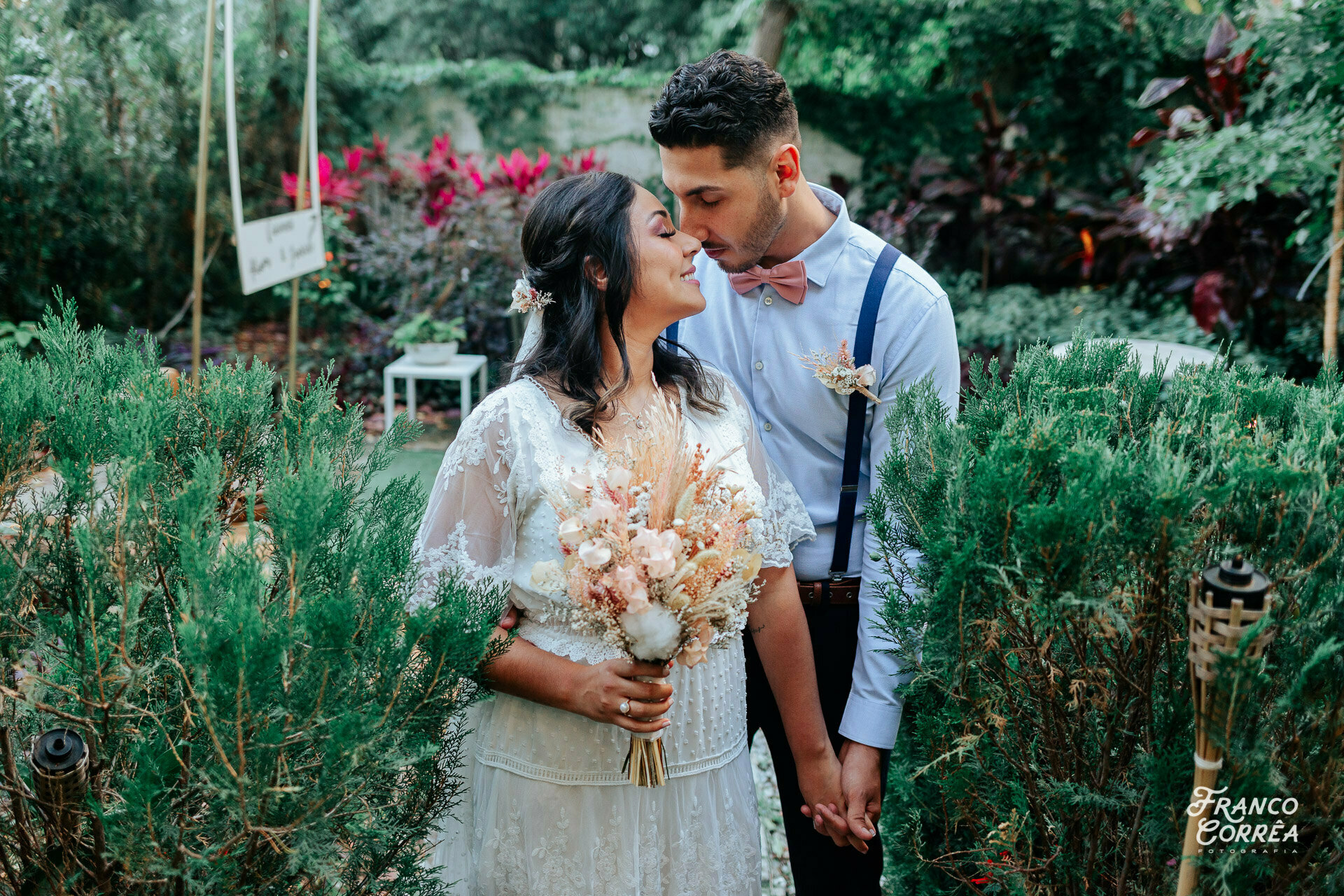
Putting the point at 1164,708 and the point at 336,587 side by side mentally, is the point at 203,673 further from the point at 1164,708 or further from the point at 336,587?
the point at 1164,708

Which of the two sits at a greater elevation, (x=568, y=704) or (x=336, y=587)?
(x=336, y=587)

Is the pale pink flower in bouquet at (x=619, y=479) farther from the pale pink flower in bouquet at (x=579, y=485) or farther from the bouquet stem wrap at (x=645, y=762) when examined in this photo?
the bouquet stem wrap at (x=645, y=762)

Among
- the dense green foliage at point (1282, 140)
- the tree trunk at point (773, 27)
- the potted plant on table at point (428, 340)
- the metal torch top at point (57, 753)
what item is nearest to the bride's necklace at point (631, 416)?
the metal torch top at point (57, 753)

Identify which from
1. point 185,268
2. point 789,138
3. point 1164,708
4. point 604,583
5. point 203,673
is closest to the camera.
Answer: point 203,673

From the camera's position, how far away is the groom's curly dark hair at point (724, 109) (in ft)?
6.86

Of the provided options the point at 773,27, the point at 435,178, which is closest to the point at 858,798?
the point at 435,178

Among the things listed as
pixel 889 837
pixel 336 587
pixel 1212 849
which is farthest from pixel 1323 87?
pixel 336 587

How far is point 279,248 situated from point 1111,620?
4.46m

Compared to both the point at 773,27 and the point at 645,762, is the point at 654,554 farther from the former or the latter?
the point at 773,27

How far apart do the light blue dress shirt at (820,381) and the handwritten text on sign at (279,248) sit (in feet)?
9.61

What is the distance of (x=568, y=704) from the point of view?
1.69 m

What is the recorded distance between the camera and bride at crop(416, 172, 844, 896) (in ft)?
5.79

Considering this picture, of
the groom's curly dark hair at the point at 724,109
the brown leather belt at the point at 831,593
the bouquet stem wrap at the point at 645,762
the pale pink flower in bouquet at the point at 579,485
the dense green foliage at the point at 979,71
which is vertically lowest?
the bouquet stem wrap at the point at 645,762

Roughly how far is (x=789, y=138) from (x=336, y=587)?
149 cm
